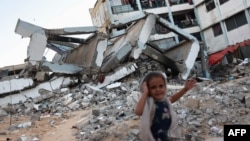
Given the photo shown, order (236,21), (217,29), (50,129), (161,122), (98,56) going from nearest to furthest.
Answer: (161,122)
(50,129)
(98,56)
(236,21)
(217,29)

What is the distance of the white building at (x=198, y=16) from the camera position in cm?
2256

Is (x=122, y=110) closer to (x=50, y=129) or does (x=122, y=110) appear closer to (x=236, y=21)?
(x=50, y=129)

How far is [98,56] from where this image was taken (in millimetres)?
11250

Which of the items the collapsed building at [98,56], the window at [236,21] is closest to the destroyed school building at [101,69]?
the collapsed building at [98,56]

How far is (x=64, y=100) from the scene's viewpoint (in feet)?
31.5

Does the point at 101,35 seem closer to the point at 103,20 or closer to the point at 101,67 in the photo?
the point at 101,67

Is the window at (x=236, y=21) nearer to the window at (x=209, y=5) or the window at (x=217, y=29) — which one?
the window at (x=217, y=29)

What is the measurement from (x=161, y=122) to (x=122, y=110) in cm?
421

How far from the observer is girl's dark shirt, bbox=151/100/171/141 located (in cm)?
254

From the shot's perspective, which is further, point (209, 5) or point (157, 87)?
point (209, 5)

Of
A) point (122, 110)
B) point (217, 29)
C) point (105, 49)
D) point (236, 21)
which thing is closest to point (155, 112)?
point (122, 110)

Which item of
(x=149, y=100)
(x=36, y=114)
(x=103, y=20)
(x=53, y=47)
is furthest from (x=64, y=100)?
(x=103, y=20)

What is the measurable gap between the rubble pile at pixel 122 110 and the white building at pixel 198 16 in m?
12.6

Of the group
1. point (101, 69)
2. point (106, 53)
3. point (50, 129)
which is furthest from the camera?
point (106, 53)
